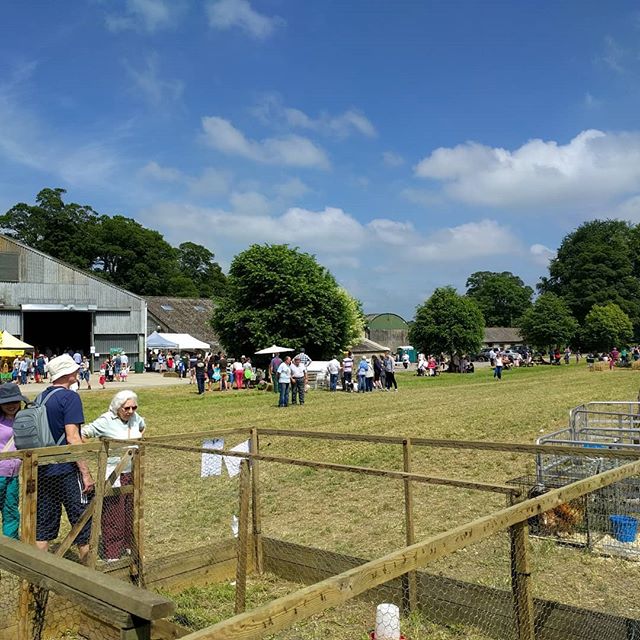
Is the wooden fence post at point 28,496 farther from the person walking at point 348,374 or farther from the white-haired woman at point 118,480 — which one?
the person walking at point 348,374

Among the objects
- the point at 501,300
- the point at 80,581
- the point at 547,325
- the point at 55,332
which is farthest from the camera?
the point at 501,300

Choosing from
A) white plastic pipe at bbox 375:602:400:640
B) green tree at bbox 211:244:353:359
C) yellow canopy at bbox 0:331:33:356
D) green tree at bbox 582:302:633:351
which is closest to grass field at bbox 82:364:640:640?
white plastic pipe at bbox 375:602:400:640

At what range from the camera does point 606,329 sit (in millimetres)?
74500

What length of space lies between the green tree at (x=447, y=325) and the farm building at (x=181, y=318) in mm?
20034

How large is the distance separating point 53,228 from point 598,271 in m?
73.5

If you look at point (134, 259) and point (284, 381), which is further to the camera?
point (134, 259)

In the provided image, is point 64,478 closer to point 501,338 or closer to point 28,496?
point 28,496

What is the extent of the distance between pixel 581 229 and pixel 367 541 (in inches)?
4082

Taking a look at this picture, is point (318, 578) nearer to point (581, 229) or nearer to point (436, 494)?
point (436, 494)

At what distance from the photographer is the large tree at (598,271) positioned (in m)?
88.2

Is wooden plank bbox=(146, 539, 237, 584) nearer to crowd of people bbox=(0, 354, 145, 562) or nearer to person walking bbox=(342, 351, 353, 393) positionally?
crowd of people bbox=(0, 354, 145, 562)

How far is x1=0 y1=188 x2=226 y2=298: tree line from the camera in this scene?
85500 millimetres

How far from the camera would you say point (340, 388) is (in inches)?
1187

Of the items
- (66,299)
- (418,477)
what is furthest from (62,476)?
(66,299)
